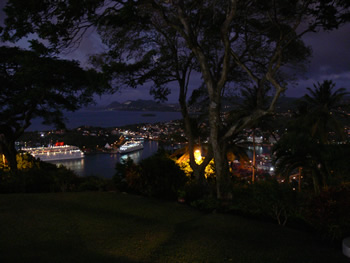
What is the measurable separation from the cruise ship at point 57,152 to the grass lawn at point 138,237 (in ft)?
108

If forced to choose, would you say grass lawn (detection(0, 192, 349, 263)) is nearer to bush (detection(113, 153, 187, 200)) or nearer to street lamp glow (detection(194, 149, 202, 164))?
bush (detection(113, 153, 187, 200))

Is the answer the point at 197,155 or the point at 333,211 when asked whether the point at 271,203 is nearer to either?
the point at 333,211

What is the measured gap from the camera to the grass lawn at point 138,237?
4.05 metres

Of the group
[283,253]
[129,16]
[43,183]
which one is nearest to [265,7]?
[129,16]

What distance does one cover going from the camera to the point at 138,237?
15.8 ft

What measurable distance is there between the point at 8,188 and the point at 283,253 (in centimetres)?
889

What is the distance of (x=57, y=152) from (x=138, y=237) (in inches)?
1478

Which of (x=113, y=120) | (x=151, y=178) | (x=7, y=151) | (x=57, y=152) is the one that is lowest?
(x=57, y=152)

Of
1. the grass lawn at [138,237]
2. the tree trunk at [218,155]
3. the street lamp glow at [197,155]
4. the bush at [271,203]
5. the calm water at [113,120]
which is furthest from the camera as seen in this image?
the calm water at [113,120]

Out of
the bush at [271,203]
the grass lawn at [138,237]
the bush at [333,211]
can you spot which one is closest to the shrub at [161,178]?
the grass lawn at [138,237]

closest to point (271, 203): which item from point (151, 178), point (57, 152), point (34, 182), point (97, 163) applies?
point (151, 178)

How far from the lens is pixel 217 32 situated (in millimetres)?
9734

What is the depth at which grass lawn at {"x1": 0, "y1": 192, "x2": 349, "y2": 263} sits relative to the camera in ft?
13.3

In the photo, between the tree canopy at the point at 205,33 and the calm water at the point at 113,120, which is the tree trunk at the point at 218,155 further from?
the calm water at the point at 113,120
